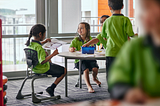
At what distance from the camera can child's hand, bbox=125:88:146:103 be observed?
0.76 m

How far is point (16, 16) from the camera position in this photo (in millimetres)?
4660

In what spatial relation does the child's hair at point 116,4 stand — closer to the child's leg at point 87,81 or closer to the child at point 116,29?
the child at point 116,29

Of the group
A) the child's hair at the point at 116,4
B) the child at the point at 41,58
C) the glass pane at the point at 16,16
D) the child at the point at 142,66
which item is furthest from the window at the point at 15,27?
the child at the point at 142,66

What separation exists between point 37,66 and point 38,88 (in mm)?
862

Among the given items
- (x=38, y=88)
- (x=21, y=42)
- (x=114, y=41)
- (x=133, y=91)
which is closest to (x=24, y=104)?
(x=38, y=88)

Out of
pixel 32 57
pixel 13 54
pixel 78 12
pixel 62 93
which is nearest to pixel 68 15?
pixel 78 12

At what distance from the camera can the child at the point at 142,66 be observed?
74 centimetres

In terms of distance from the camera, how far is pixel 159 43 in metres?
0.75

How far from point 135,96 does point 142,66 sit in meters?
0.10

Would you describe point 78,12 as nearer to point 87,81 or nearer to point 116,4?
point 87,81

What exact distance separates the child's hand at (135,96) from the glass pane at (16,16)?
4099mm

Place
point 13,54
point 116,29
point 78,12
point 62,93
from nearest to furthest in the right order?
point 116,29 < point 62,93 < point 13,54 < point 78,12

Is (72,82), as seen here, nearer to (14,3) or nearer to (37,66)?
(37,66)

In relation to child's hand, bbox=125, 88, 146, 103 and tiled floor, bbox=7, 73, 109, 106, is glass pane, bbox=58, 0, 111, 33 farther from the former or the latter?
child's hand, bbox=125, 88, 146, 103
